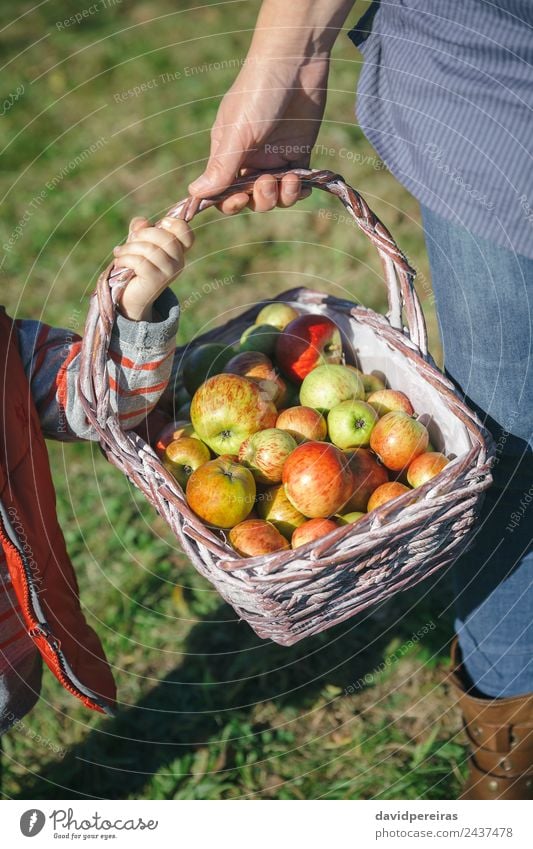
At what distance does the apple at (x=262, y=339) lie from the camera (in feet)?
6.93

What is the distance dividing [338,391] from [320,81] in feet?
2.26

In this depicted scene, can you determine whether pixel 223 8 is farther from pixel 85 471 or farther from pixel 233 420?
pixel 233 420

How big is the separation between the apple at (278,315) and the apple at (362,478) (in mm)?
464

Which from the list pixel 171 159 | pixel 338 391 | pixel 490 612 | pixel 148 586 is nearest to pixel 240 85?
pixel 338 391

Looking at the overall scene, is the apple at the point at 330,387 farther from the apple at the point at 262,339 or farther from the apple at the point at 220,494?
the apple at the point at 220,494

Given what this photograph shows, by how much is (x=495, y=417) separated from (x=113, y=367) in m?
0.82

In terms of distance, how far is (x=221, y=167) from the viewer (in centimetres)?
167

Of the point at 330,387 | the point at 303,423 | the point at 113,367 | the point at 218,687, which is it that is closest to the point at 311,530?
the point at 303,423

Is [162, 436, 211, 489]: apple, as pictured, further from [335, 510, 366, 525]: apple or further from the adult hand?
the adult hand

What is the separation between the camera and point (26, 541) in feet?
5.47

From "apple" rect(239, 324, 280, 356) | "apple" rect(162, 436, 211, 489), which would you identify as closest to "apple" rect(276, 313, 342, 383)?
"apple" rect(239, 324, 280, 356)

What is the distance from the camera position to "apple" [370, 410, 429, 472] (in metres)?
1.79

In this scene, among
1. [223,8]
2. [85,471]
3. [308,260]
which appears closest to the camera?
[85,471]

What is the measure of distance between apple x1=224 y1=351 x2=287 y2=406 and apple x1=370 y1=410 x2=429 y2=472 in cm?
30
